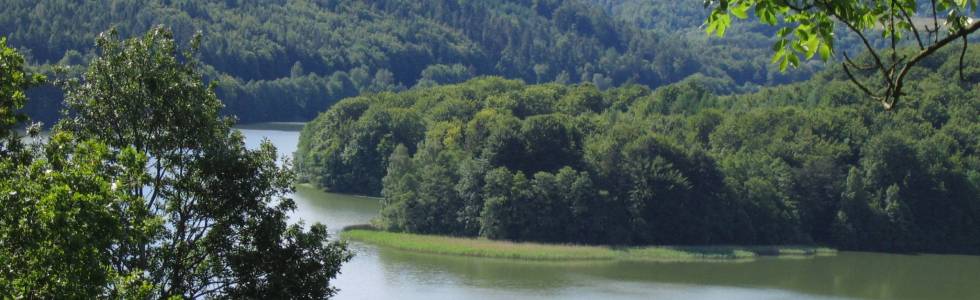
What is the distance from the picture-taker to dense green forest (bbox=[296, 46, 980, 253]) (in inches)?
2689

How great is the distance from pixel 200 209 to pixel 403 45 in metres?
154

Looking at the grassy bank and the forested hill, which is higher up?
the forested hill

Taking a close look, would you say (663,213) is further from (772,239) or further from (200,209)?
(200,209)

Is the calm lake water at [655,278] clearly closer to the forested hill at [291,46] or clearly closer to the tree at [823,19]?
the tree at [823,19]

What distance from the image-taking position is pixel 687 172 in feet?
238

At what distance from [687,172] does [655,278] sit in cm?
1575

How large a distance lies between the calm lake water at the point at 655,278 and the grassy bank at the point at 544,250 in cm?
119

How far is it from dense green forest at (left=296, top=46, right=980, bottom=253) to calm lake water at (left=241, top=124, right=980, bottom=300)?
13.1 feet

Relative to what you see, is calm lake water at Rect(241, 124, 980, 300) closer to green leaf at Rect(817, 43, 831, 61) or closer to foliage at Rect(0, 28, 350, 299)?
foliage at Rect(0, 28, 350, 299)

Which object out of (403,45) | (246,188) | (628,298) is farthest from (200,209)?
(403,45)

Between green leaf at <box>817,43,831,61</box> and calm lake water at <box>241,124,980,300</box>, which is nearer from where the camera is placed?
green leaf at <box>817,43,831,61</box>

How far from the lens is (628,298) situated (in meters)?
51.2

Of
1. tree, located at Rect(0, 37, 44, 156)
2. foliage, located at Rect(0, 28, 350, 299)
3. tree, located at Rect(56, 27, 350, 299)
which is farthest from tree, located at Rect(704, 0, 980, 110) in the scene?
tree, located at Rect(56, 27, 350, 299)

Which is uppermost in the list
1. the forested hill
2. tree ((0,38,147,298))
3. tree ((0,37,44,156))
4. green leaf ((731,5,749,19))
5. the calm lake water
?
the forested hill
